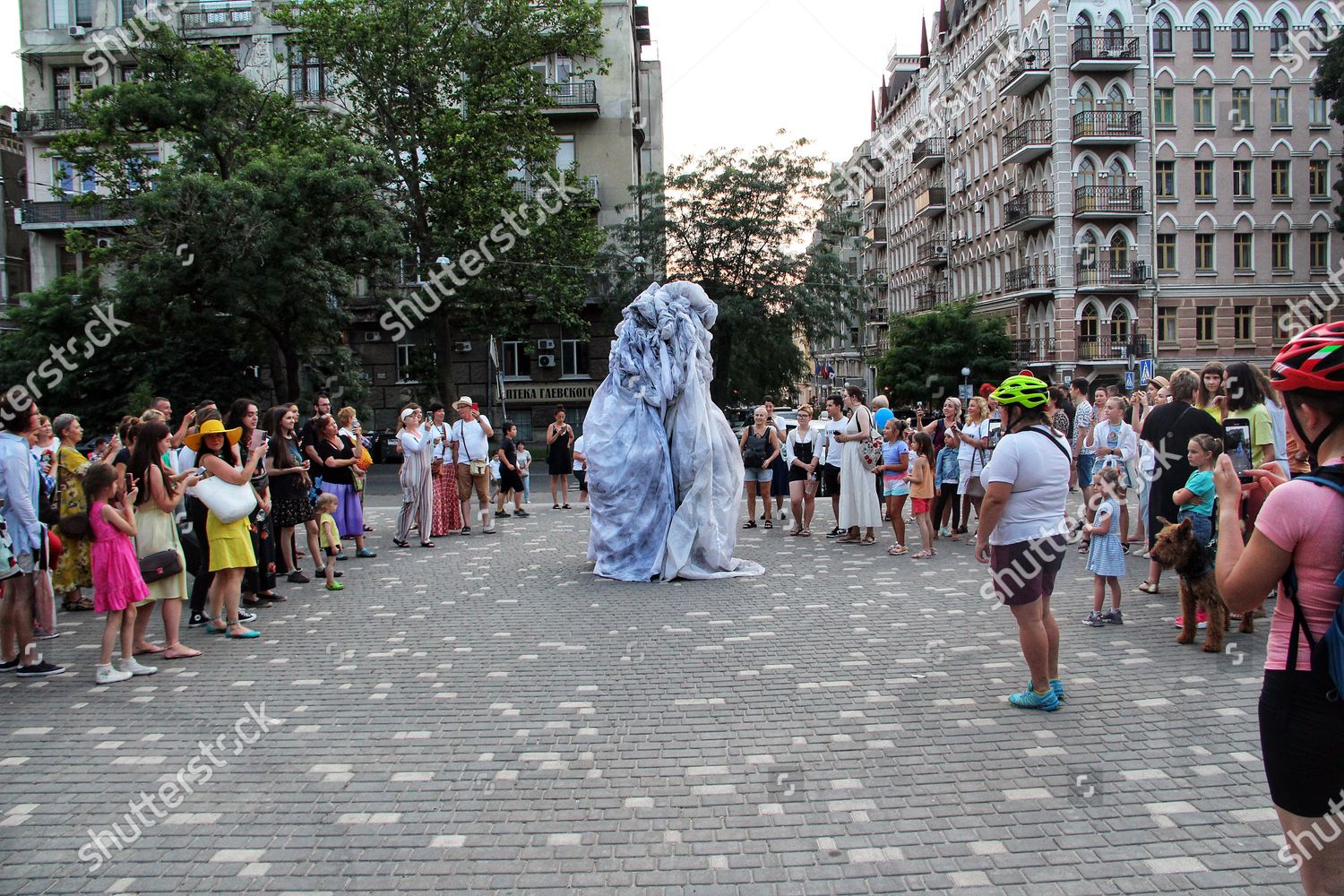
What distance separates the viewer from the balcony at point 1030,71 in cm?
4712

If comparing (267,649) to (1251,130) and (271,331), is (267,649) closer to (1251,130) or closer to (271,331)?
(271,331)

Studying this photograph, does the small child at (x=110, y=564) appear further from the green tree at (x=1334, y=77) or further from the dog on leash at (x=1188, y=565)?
the green tree at (x=1334, y=77)

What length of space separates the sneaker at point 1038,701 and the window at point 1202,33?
50.3 metres

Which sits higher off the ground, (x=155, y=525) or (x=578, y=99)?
(x=578, y=99)

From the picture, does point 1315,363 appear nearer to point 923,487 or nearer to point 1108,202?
point 923,487

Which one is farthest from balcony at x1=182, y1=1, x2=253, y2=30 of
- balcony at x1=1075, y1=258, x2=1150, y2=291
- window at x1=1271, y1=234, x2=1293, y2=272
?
window at x1=1271, y1=234, x2=1293, y2=272

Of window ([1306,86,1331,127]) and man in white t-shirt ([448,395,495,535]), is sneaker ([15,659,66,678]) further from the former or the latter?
window ([1306,86,1331,127])

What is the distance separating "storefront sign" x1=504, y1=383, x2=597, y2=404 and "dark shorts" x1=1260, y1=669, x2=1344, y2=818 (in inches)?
1621

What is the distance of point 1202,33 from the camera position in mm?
47188

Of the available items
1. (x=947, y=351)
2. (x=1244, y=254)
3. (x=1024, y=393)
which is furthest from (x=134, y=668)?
(x=1244, y=254)

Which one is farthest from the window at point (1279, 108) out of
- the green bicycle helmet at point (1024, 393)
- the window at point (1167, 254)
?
the green bicycle helmet at point (1024, 393)

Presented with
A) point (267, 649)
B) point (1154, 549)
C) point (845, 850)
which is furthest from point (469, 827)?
point (1154, 549)

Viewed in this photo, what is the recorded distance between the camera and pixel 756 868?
408 cm

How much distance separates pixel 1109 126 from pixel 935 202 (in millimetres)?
18489
